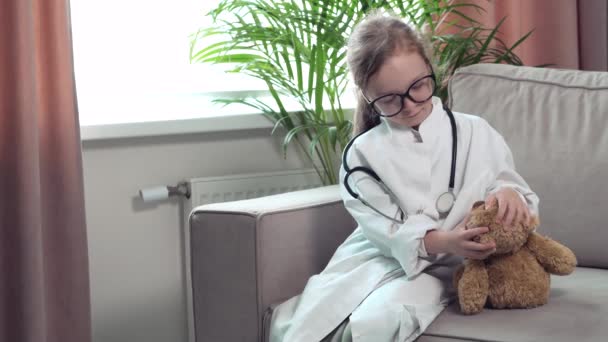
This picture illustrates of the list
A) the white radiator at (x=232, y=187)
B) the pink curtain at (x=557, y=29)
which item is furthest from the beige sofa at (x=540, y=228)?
the pink curtain at (x=557, y=29)

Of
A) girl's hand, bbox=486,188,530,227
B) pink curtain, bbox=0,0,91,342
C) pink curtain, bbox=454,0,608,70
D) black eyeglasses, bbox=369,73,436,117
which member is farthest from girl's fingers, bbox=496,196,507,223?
pink curtain, bbox=454,0,608,70

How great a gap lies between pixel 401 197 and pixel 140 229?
983 millimetres

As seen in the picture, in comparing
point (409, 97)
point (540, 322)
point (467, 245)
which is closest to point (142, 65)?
point (409, 97)

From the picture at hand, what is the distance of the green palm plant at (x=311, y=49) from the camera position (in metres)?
2.36

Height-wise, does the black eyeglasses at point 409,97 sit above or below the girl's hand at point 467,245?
above

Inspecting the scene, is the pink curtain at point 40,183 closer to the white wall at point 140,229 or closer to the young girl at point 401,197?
the white wall at point 140,229

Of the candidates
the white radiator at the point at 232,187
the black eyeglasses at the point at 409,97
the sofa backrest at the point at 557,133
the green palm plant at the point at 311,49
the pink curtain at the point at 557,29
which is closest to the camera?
the black eyeglasses at the point at 409,97

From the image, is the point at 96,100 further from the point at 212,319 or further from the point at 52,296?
the point at 212,319

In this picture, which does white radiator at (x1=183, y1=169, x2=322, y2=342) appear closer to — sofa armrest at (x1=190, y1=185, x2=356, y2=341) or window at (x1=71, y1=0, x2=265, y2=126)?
window at (x1=71, y1=0, x2=265, y2=126)

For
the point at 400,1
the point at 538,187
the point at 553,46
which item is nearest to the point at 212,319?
the point at 538,187

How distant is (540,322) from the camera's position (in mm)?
1517

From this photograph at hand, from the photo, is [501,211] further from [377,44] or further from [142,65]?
[142,65]

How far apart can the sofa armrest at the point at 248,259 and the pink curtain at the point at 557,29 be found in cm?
123

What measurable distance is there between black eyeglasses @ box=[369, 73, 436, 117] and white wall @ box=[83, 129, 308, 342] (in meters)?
0.93
